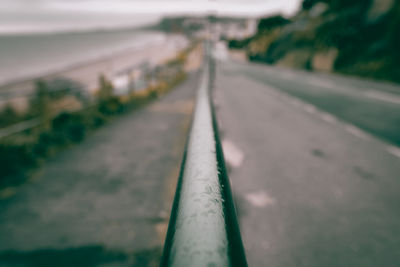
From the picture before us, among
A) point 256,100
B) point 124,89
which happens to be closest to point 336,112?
point 256,100

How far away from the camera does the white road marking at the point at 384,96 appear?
10539 millimetres

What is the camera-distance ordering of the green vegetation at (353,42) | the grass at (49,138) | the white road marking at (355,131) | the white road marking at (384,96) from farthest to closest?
the green vegetation at (353,42) < the white road marking at (384,96) < the white road marking at (355,131) < the grass at (49,138)

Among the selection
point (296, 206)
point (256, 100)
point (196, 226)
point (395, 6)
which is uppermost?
point (395, 6)

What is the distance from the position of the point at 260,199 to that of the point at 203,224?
3.21m

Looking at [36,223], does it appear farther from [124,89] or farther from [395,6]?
[395,6]

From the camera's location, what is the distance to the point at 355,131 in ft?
22.7

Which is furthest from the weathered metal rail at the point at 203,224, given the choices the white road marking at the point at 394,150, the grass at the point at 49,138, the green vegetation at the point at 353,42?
the green vegetation at the point at 353,42

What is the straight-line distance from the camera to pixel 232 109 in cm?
1009

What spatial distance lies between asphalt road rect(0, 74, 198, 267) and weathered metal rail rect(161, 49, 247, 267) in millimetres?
2123

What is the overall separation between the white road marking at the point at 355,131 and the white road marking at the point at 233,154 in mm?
3651

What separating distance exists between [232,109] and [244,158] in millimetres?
5203

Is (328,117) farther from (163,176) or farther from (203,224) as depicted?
(203,224)

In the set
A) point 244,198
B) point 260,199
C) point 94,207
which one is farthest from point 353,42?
point 94,207

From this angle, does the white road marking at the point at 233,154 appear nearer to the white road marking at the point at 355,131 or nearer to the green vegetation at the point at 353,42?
the white road marking at the point at 355,131
